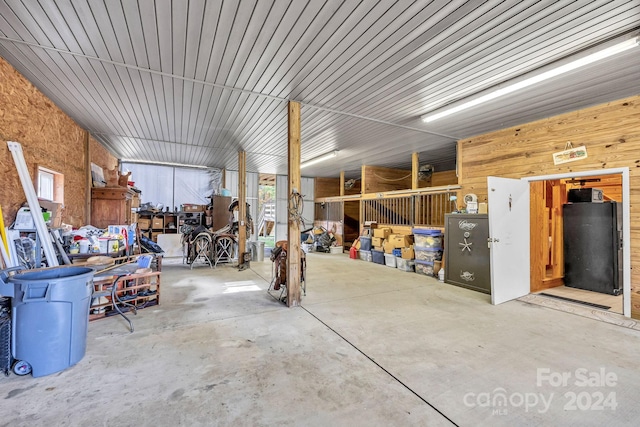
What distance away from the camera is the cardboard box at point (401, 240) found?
7.21 metres

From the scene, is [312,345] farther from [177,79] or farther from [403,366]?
[177,79]

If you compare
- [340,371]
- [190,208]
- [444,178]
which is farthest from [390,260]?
[190,208]

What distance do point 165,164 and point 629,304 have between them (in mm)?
11679

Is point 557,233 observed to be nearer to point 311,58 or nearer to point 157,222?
point 311,58

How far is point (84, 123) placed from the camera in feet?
17.6

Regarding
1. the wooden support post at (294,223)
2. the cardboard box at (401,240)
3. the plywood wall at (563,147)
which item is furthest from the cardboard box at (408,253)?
the wooden support post at (294,223)

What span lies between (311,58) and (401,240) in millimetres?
5356

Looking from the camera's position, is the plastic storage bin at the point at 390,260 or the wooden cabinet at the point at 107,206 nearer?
the wooden cabinet at the point at 107,206

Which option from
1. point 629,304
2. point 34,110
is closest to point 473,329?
point 629,304

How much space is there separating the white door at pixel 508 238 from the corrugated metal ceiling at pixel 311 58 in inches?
51.0

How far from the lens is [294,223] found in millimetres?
4242

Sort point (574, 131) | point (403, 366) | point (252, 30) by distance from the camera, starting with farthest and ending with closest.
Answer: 1. point (574, 131)
2. point (252, 30)
3. point (403, 366)

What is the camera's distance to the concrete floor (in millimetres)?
1837

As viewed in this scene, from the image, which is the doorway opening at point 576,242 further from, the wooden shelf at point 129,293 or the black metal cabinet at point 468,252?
the wooden shelf at point 129,293
